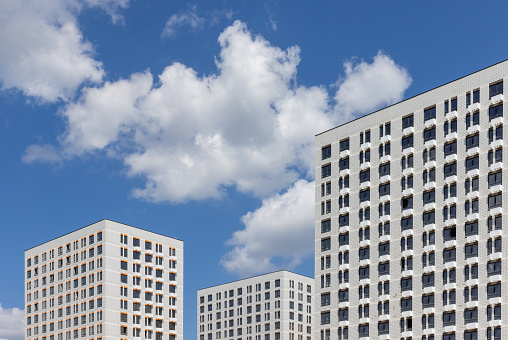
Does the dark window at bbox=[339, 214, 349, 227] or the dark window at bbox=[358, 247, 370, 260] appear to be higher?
the dark window at bbox=[339, 214, 349, 227]

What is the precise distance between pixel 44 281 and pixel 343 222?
75.8m

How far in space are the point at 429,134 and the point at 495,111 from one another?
10.6 metres

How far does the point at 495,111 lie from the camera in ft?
307

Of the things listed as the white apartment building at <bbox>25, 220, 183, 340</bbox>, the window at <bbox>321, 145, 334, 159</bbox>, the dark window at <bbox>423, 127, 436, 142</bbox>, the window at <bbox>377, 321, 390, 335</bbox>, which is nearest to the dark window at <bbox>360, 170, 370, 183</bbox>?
the window at <bbox>321, 145, 334, 159</bbox>

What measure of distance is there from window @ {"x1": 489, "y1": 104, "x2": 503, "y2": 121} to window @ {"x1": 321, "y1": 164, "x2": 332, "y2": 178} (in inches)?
1140

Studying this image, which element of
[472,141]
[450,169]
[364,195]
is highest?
[472,141]

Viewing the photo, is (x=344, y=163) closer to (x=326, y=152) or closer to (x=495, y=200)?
(x=326, y=152)

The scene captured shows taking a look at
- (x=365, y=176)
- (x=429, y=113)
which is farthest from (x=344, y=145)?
(x=429, y=113)

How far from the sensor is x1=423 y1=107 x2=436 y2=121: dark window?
101438 mm

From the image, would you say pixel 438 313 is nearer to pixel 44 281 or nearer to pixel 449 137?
pixel 449 137

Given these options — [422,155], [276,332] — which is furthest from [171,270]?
[422,155]

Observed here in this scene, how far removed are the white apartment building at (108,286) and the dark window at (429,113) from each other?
6894 cm

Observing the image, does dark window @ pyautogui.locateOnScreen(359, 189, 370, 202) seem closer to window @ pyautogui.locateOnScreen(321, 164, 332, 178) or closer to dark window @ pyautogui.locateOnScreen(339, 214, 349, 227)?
dark window @ pyautogui.locateOnScreen(339, 214, 349, 227)

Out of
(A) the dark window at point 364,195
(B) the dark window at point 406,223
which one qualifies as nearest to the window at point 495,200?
(B) the dark window at point 406,223
